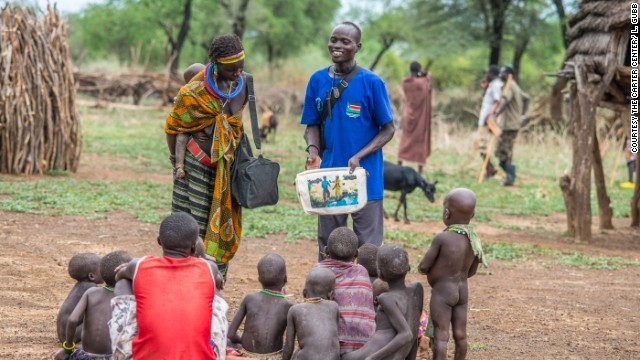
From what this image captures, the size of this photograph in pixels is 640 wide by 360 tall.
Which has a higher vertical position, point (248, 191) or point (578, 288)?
point (248, 191)

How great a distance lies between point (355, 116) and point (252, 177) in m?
0.74

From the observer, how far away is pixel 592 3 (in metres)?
8.96

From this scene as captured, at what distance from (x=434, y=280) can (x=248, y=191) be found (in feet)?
4.33

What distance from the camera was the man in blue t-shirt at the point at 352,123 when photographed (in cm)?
502

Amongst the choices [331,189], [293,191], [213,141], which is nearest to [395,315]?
[331,189]

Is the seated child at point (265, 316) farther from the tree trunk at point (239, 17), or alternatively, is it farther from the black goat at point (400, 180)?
the tree trunk at point (239, 17)

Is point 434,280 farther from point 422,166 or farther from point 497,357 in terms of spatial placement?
point 422,166

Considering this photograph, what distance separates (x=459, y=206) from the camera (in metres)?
4.30

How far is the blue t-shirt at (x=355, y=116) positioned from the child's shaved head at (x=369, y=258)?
1.77 ft

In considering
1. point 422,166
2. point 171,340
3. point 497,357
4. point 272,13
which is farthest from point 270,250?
point 272,13

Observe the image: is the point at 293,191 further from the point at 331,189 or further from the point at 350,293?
the point at 350,293

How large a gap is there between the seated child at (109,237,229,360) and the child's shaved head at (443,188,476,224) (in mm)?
1329

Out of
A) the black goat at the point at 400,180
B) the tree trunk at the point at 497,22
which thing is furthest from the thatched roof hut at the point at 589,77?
the tree trunk at the point at 497,22

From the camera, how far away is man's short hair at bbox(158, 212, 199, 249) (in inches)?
139
